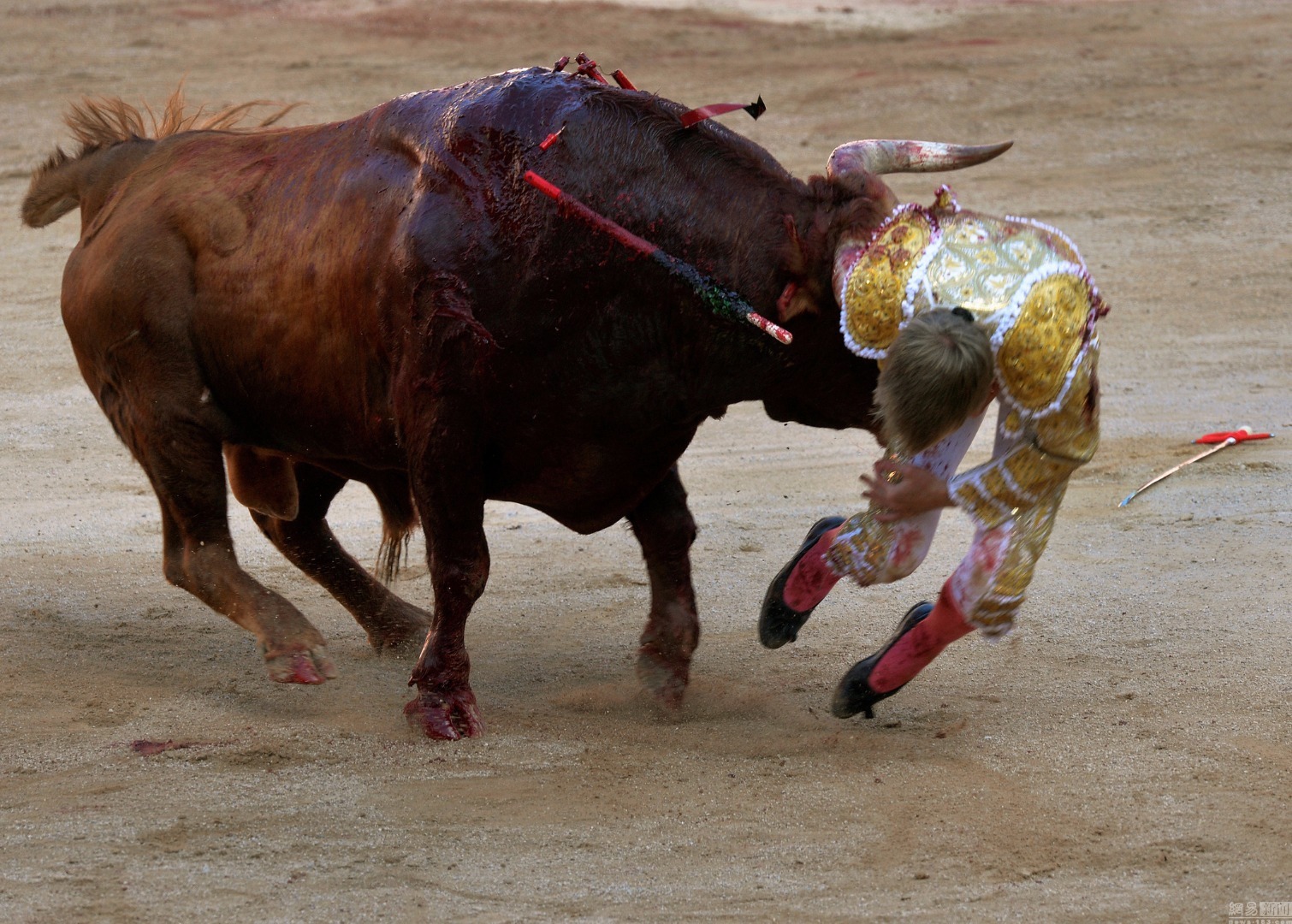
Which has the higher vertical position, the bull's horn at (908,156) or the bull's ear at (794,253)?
the bull's horn at (908,156)

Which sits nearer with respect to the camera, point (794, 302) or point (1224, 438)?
point (794, 302)

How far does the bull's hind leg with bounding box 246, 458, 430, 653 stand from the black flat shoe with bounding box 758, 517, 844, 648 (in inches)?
48.7

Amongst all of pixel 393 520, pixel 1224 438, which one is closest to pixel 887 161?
pixel 393 520

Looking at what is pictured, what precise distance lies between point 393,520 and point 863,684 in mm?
1744

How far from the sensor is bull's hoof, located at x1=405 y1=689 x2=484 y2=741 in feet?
13.3

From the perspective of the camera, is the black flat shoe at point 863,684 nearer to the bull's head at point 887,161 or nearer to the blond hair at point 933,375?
the blond hair at point 933,375

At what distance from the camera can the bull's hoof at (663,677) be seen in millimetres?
4371

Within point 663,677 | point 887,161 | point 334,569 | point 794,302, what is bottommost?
point 334,569

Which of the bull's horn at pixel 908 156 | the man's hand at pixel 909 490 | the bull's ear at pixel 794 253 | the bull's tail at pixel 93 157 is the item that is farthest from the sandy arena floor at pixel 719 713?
the bull's horn at pixel 908 156

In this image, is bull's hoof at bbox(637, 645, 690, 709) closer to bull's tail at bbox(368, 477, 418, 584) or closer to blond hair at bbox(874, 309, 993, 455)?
bull's tail at bbox(368, 477, 418, 584)

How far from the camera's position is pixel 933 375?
331 centimetres

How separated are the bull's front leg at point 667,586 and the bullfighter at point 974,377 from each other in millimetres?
666
